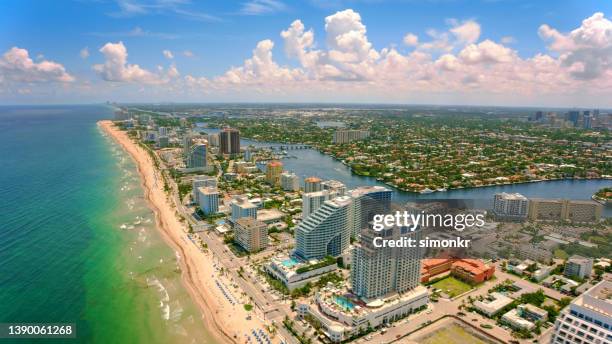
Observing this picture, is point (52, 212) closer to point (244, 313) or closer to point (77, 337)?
point (77, 337)

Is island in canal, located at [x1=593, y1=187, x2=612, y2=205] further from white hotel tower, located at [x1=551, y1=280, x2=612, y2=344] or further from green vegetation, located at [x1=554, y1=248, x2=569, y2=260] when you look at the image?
white hotel tower, located at [x1=551, y1=280, x2=612, y2=344]

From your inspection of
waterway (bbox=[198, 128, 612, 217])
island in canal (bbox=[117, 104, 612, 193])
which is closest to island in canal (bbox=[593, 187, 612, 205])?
waterway (bbox=[198, 128, 612, 217])

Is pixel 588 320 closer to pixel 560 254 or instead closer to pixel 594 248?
pixel 560 254

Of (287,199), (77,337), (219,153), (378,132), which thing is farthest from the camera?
(378,132)

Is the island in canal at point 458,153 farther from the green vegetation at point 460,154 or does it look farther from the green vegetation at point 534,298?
the green vegetation at point 534,298

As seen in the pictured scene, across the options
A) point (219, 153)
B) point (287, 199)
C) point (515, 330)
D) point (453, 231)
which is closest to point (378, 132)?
point (219, 153)

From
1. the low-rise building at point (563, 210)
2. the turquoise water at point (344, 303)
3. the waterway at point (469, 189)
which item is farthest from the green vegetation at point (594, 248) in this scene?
the turquoise water at point (344, 303)
